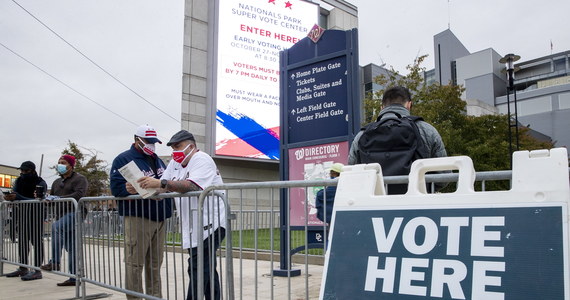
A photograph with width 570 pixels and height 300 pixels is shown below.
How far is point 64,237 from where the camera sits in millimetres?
6008

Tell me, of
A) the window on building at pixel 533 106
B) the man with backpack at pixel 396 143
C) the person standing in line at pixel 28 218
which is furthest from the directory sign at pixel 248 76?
the window on building at pixel 533 106

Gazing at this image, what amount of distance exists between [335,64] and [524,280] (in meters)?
5.43

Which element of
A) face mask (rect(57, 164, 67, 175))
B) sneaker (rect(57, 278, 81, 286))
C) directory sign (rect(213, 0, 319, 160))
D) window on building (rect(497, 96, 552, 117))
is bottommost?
sneaker (rect(57, 278, 81, 286))

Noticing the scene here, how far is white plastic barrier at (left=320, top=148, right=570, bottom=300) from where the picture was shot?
1.56 metres

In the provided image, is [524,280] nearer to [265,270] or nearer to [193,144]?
[193,144]

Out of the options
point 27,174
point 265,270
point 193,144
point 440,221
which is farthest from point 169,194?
point 27,174

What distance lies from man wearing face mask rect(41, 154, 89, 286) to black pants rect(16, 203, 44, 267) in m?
0.27

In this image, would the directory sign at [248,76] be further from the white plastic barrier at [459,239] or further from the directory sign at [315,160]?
the white plastic barrier at [459,239]

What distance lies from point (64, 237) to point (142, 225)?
7.08ft

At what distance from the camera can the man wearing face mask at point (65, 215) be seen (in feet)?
19.6

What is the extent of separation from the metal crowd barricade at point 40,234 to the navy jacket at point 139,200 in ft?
4.21

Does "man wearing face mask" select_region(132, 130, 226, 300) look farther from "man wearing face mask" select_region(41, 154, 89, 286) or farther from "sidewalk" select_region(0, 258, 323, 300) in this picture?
"man wearing face mask" select_region(41, 154, 89, 286)

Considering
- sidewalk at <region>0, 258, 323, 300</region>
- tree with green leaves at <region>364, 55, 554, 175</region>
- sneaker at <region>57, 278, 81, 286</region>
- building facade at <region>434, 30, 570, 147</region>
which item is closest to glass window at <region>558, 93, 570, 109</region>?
building facade at <region>434, 30, 570, 147</region>

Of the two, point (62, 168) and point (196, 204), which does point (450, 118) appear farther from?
point (196, 204)
